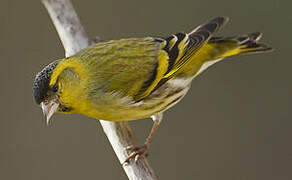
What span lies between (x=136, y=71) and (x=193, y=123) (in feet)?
5.59

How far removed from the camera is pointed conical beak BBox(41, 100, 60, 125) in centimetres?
271

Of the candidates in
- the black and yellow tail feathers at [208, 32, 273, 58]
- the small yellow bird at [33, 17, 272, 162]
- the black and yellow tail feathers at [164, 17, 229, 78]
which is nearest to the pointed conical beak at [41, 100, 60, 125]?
the small yellow bird at [33, 17, 272, 162]

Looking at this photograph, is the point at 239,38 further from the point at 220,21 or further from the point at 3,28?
the point at 3,28

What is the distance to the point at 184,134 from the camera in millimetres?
4617

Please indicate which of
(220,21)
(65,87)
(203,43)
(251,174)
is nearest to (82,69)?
(65,87)

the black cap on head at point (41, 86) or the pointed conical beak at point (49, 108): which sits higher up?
the black cap on head at point (41, 86)

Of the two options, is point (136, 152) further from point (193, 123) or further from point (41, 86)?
point (193, 123)

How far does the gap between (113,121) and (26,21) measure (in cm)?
215

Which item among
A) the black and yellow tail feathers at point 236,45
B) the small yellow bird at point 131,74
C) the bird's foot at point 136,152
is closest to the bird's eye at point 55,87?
the small yellow bird at point 131,74

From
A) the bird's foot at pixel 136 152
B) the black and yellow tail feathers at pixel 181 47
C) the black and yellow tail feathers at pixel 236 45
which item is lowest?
the bird's foot at pixel 136 152

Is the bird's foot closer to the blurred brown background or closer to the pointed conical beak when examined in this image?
the pointed conical beak

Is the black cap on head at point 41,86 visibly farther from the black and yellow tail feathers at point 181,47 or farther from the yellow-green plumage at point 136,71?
the black and yellow tail feathers at point 181,47

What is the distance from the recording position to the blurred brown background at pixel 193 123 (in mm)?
4516

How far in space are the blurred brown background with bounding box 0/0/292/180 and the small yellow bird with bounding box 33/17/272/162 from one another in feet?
3.92
